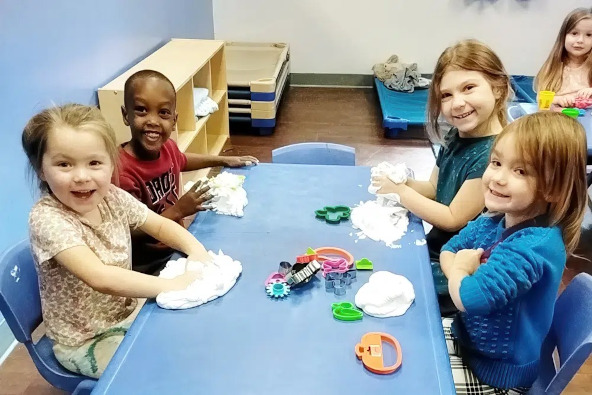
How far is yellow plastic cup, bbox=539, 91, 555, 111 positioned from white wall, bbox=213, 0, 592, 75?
2673 mm

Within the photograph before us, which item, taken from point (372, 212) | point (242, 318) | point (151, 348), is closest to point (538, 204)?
point (372, 212)

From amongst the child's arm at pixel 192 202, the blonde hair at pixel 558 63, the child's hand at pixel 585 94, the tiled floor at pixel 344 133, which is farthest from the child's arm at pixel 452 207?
the blonde hair at pixel 558 63

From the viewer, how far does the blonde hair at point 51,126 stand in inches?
47.6

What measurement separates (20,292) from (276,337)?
0.64 m

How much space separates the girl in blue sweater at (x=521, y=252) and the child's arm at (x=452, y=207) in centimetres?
20

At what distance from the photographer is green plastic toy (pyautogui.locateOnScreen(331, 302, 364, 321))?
1.13 meters

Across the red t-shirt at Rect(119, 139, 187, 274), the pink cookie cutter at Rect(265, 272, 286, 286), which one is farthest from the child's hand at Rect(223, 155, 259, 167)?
the pink cookie cutter at Rect(265, 272, 286, 286)

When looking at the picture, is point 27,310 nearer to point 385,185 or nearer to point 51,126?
point 51,126

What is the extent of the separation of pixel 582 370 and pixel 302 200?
1239 millimetres

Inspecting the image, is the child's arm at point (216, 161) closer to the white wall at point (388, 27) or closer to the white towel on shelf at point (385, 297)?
the white towel on shelf at point (385, 297)

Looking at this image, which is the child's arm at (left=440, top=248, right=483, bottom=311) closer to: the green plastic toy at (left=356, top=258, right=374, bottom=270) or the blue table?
the blue table

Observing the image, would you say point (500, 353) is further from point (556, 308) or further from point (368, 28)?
point (368, 28)

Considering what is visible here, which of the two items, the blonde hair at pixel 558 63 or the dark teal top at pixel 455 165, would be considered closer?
the dark teal top at pixel 455 165

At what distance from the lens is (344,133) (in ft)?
13.6
